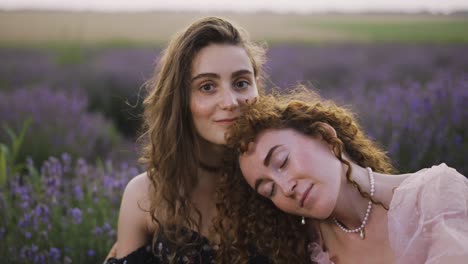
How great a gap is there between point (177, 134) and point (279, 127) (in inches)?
19.9

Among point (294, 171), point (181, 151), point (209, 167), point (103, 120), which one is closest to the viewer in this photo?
point (294, 171)

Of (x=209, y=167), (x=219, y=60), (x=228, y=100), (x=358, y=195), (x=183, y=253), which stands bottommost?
(x=183, y=253)

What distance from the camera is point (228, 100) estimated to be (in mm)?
2488

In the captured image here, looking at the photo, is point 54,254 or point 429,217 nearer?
point 429,217

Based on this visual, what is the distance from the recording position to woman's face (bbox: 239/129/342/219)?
2.19m

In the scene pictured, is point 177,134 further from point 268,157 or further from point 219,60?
point 268,157

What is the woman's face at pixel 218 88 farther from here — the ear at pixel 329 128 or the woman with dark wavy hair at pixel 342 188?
the ear at pixel 329 128

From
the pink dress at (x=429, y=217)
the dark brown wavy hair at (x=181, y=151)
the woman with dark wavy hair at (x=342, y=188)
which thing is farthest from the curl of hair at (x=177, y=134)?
the pink dress at (x=429, y=217)

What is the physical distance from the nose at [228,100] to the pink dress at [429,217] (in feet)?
2.27

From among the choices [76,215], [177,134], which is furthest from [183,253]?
[76,215]

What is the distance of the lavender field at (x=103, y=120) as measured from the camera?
3.16 meters

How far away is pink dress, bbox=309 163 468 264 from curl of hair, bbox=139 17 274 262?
752 mm

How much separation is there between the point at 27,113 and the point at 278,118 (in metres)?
4.20

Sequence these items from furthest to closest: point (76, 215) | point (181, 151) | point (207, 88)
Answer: point (76, 215)
point (181, 151)
point (207, 88)
